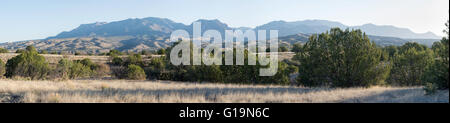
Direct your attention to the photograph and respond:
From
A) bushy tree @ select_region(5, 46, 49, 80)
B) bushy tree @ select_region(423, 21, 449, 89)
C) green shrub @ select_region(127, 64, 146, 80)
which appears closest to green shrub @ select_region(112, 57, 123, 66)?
green shrub @ select_region(127, 64, 146, 80)

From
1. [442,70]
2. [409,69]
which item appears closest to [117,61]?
[409,69]

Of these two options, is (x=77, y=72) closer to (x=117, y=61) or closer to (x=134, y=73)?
(x=134, y=73)

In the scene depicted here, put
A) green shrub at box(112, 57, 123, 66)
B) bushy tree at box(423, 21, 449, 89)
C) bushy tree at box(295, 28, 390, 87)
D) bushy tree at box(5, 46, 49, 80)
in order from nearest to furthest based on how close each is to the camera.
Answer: bushy tree at box(423, 21, 449, 89)
bushy tree at box(295, 28, 390, 87)
bushy tree at box(5, 46, 49, 80)
green shrub at box(112, 57, 123, 66)

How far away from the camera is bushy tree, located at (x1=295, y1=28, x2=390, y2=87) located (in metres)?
16.0

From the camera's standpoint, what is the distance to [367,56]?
15719 millimetres

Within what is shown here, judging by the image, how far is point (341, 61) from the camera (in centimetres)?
1653

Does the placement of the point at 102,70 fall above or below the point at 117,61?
below

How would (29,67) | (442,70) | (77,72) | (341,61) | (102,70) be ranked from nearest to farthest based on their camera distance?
(442,70)
(341,61)
(29,67)
(77,72)
(102,70)

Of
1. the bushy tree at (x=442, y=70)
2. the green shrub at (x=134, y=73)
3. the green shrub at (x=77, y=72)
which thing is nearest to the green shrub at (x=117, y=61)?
the green shrub at (x=77, y=72)

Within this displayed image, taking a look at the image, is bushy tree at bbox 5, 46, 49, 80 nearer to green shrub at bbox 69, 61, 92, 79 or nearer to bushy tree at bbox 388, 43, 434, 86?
green shrub at bbox 69, 61, 92, 79

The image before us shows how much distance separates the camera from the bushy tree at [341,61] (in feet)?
52.4

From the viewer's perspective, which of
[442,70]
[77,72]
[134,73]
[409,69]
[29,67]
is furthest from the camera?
[77,72]

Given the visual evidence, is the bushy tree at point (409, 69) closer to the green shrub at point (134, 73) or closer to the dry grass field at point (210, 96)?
the dry grass field at point (210, 96)
